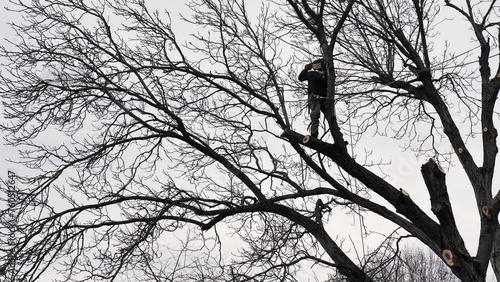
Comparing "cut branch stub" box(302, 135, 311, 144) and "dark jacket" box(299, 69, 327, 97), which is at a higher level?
"dark jacket" box(299, 69, 327, 97)

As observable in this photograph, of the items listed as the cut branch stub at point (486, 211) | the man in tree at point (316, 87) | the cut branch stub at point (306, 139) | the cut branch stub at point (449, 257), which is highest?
the man in tree at point (316, 87)

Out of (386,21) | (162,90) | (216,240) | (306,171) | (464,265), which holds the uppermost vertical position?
(386,21)

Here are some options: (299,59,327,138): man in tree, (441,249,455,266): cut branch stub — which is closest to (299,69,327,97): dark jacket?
(299,59,327,138): man in tree

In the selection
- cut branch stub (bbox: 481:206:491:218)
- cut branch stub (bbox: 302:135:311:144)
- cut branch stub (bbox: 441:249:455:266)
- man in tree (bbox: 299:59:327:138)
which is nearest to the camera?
cut branch stub (bbox: 441:249:455:266)

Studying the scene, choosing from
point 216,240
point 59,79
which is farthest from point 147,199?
point 59,79

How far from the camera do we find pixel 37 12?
8242 mm

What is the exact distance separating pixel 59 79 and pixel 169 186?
220 centimetres

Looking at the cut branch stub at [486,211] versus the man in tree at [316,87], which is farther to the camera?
the man in tree at [316,87]

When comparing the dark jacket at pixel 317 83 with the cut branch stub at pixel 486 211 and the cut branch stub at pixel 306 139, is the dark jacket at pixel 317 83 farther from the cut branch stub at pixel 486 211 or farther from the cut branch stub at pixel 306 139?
the cut branch stub at pixel 486 211

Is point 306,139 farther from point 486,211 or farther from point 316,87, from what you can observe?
point 486,211

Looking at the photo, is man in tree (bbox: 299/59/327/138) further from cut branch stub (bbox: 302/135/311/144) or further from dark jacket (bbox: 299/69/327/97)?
cut branch stub (bbox: 302/135/311/144)

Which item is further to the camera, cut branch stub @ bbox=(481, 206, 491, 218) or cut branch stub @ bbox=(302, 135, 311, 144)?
cut branch stub @ bbox=(481, 206, 491, 218)

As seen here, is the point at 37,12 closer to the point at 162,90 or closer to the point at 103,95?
the point at 103,95

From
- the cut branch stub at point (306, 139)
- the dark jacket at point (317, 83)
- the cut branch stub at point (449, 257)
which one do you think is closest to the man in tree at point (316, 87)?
the dark jacket at point (317, 83)
